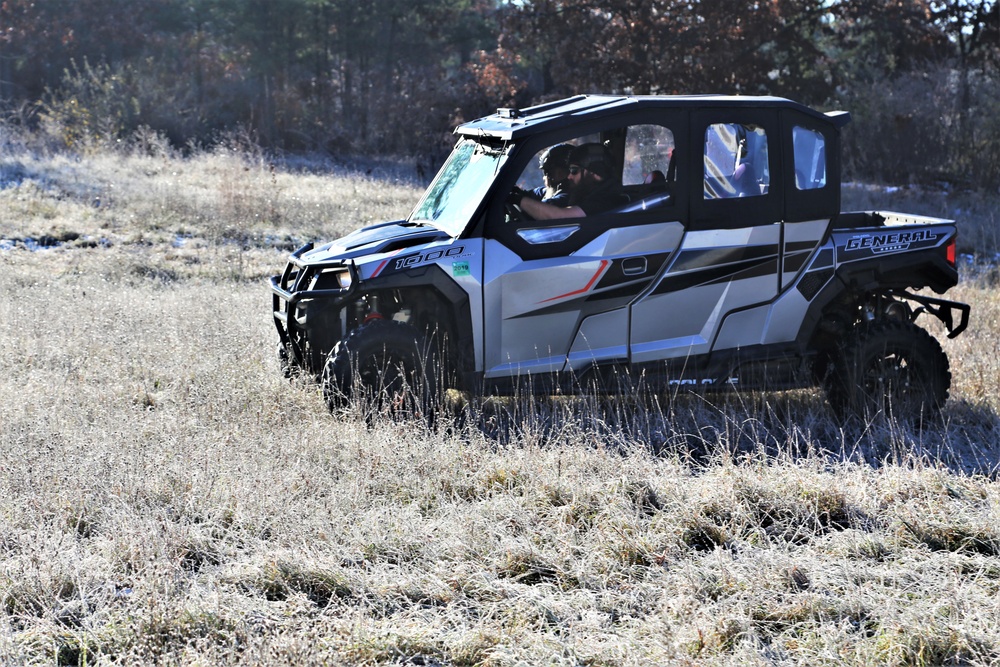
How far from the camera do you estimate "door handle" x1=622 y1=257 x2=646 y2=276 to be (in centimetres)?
613

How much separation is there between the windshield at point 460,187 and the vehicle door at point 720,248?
1134 millimetres

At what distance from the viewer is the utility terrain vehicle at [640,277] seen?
6059mm

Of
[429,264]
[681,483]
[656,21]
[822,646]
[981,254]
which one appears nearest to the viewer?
[822,646]

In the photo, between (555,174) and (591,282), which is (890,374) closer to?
(591,282)

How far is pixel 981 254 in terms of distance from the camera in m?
13.2

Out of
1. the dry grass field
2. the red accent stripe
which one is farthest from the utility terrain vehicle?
the dry grass field

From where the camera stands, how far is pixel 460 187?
6.50m

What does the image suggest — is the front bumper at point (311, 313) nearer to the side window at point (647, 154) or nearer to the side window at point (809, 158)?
the side window at point (647, 154)

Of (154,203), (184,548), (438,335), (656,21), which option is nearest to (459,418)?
(438,335)

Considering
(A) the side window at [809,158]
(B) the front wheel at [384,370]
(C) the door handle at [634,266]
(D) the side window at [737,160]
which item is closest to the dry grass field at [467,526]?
(B) the front wheel at [384,370]

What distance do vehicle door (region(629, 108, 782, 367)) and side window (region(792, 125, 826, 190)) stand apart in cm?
16

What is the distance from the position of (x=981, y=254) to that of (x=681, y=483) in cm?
974

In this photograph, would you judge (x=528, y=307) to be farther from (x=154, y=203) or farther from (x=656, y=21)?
(x=656, y=21)

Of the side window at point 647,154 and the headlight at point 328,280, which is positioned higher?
the side window at point 647,154
